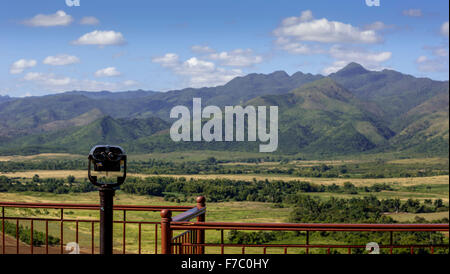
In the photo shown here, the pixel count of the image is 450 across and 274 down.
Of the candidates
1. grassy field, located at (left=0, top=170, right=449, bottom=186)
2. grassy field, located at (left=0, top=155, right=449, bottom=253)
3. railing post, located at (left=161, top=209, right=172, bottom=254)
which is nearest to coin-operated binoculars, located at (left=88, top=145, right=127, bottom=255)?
railing post, located at (left=161, top=209, right=172, bottom=254)

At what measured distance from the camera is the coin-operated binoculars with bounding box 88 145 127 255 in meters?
3.84

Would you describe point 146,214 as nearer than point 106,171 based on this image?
No

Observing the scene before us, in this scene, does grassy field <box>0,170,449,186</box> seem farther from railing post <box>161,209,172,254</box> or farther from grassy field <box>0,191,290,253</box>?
railing post <box>161,209,172,254</box>

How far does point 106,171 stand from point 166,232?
919mm

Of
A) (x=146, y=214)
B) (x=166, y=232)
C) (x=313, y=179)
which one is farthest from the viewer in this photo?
(x=313, y=179)

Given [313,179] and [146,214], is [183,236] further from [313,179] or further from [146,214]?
[313,179]

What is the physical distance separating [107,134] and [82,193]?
3291 inches

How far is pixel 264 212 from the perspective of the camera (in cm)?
5144

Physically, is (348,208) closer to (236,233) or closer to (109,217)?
(236,233)

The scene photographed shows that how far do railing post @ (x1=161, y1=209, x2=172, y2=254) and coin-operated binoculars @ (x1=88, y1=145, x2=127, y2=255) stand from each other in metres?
0.66

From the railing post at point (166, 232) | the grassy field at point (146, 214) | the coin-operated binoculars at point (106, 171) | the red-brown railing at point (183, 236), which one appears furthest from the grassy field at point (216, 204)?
the coin-operated binoculars at point (106, 171)

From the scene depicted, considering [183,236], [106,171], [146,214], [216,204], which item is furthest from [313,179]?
[106,171]

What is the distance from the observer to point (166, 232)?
179 inches
